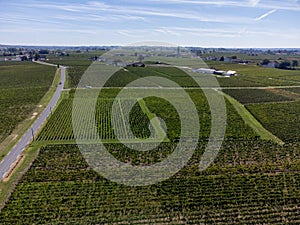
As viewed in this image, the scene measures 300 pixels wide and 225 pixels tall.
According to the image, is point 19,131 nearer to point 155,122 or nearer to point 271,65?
point 155,122

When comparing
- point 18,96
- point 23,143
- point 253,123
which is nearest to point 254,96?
point 253,123

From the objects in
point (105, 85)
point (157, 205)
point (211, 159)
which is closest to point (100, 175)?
point (157, 205)

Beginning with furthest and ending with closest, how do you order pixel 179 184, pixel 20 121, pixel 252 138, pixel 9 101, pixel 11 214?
1. pixel 9 101
2. pixel 20 121
3. pixel 252 138
4. pixel 179 184
5. pixel 11 214

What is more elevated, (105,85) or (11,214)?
(105,85)

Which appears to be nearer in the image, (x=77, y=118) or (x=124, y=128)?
(x=124, y=128)

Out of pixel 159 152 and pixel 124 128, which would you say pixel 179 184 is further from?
pixel 124 128

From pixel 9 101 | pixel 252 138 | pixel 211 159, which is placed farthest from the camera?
pixel 9 101
